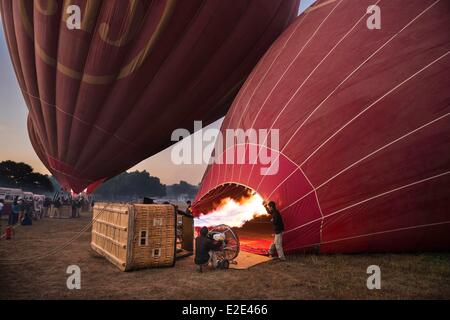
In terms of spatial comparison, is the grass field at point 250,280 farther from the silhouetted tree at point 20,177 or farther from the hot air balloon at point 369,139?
the silhouetted tree at point 20,177

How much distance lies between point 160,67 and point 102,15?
91.6 inches

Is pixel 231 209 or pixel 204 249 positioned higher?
pixel 231 209

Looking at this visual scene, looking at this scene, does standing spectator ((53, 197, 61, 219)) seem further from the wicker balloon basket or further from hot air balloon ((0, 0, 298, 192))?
the wicker balloon basket

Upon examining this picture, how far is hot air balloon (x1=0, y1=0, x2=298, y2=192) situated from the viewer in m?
9.71

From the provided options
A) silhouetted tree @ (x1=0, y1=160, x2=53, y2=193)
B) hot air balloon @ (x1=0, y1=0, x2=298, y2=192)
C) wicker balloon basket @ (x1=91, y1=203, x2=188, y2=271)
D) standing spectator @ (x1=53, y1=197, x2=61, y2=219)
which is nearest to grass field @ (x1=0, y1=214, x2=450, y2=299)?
wicker balloon basket @ (x1=91, y1=203, x2=188, y2=271)

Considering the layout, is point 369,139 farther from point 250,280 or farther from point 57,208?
point 57,208

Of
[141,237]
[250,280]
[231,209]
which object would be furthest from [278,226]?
[231,209]

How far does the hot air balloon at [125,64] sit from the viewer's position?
Result: 382 inches

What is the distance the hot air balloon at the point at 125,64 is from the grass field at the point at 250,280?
606 centimetres

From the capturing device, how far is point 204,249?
645cm

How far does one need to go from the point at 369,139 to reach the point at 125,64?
8.01 metres

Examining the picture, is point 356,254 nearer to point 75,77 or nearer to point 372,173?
point 372,173

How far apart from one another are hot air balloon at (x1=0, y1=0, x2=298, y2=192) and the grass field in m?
6.06
